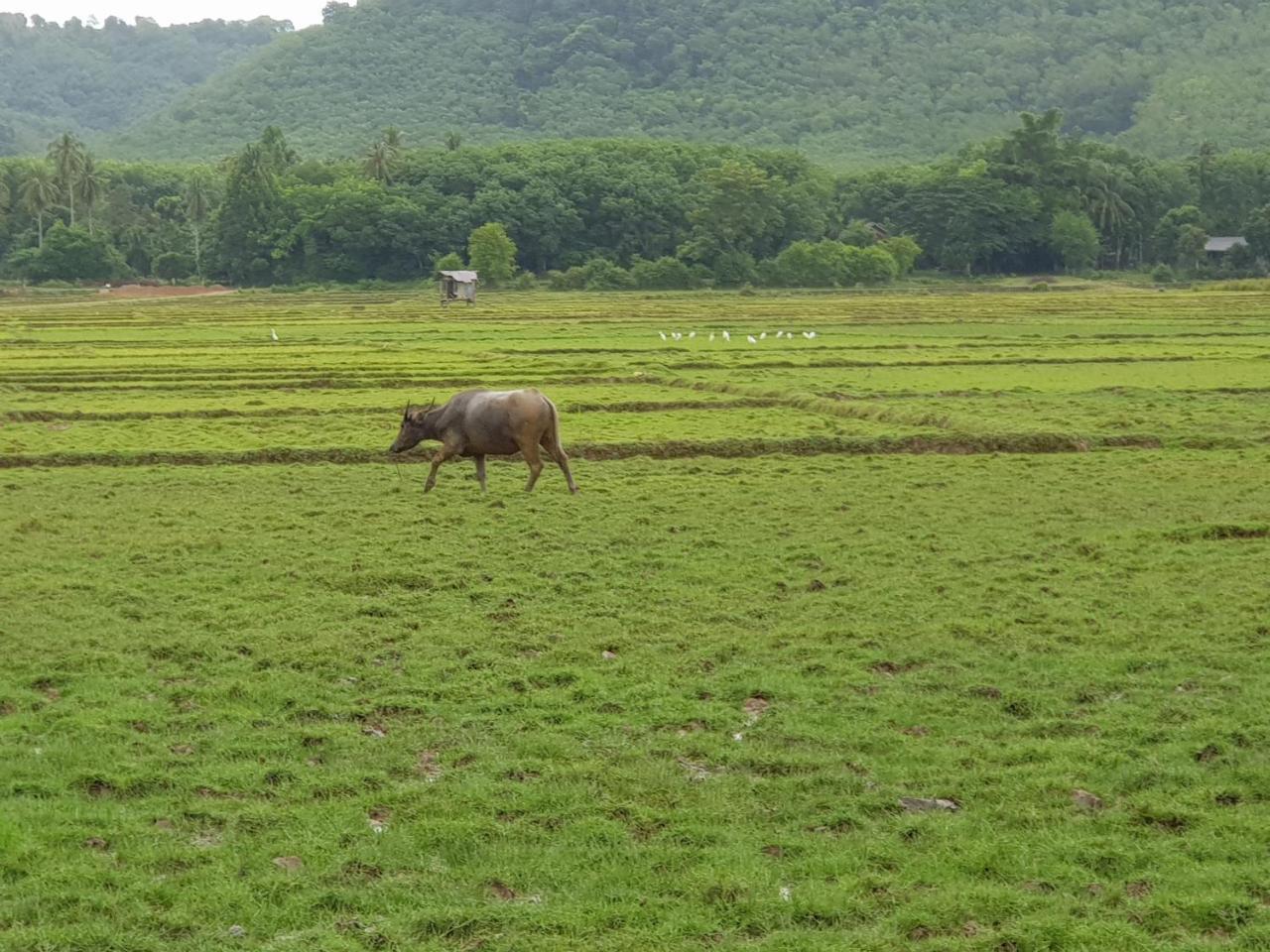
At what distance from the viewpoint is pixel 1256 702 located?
34.9 ft

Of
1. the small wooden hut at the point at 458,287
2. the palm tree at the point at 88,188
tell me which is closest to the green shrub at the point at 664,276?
the small wooden hut at the point at 458,287

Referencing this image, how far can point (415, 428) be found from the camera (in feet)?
71.0

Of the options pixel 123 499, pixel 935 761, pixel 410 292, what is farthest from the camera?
pixel 410 292

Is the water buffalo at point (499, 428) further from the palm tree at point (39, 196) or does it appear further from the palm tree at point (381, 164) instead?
the palm tree at point (381, 164)

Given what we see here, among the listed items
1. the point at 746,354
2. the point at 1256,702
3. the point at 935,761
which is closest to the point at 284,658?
the point at 935,761

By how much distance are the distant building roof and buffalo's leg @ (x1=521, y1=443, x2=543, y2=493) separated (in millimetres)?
103196

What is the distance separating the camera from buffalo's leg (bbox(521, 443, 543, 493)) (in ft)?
67.1

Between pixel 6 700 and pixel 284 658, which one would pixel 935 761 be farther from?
pixel 6 700

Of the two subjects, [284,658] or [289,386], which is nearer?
[284,658]

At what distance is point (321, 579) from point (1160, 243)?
373ft

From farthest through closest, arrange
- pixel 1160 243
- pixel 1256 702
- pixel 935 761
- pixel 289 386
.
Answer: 1. pixel 1160 243
2. pixel 289 386
3. pixel 1256 702
4. pixel 935 761

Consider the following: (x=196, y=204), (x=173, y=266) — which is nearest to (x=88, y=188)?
(x=196, y=204)

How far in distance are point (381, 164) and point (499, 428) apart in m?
105

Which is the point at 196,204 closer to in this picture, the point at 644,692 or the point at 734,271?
the point at 734,271
